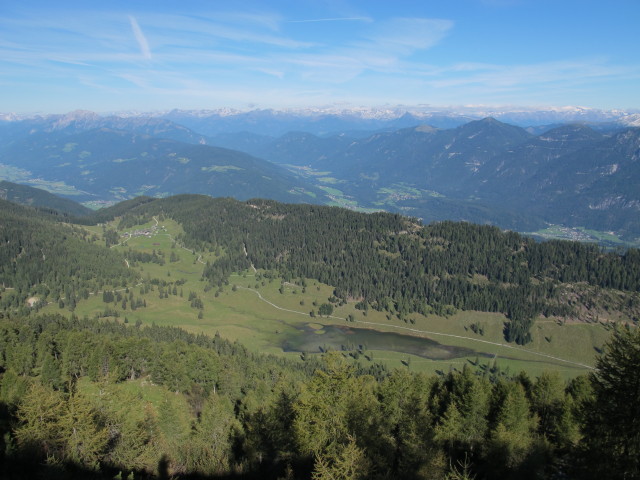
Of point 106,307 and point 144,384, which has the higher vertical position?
point 144,384

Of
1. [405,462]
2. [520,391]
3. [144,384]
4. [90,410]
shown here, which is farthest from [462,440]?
[144,384]

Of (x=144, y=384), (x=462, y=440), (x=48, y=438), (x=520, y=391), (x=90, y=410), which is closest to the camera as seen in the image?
(x=48, y=438)

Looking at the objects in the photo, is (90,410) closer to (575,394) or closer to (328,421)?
(328,421)

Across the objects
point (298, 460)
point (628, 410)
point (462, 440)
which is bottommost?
point (462, 440)

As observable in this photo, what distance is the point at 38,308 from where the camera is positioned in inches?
7298

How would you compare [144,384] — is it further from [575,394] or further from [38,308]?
[38,308]

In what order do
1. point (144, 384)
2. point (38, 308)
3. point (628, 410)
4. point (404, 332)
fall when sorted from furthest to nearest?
point (404, 332) < point (38, 308) < point (144, 384) < point (628, 410)

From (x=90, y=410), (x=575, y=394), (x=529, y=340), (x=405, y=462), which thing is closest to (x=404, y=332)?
(x=529, y=340)

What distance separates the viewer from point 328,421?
38.0 m

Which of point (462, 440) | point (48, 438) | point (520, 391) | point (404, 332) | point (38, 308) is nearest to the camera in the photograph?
point (48, 438)

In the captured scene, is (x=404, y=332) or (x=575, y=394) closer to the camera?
(x=575, y=394)

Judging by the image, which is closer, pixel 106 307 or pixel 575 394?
pixel 575 394

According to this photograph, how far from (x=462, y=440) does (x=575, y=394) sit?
2884 cm

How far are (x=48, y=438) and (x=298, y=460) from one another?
78.9 ft
